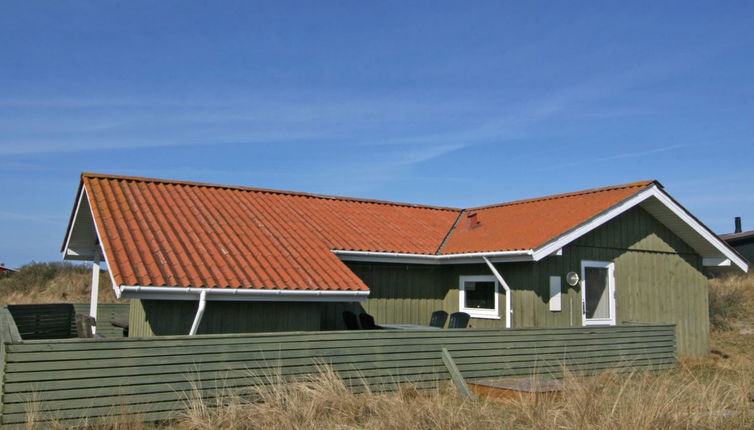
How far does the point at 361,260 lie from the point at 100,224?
5.14m

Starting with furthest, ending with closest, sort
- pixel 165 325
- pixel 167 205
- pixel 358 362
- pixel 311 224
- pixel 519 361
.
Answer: pixel 311 224
pixel 167 205
pixel 519 361
pixel 165 325
pixel 358 362

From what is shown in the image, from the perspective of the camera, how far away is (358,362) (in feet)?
30.6

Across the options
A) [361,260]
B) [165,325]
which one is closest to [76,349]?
[165,325]

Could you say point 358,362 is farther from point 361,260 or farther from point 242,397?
point 361,260

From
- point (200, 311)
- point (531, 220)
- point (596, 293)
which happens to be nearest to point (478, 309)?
point (531, 220)

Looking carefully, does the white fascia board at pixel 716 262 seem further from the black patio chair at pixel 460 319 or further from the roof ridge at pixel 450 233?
the black patio chair at pixel 460 319

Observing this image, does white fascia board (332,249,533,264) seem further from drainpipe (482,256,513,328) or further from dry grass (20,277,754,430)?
dry grass (20,277,754,430)

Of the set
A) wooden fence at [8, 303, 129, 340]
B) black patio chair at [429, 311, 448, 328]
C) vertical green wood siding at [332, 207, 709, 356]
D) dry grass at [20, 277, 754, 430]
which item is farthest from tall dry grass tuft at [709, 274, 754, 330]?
wooden fence at [8, 303, 129, 340]

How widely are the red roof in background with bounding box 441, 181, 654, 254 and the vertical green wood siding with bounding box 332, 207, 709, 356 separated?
0.54 metres

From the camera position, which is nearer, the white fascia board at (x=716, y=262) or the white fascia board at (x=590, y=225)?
the white fascia board at (x=590, y=225)

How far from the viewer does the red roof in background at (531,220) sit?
43.1 feet

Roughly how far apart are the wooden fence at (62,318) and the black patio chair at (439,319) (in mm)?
7611

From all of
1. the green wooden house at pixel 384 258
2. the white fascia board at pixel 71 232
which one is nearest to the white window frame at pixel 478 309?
the green wooden house at pixel 384 258

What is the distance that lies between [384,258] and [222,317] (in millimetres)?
4355
